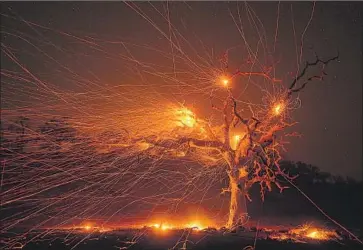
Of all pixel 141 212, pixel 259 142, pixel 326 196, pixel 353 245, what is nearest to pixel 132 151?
pixel 259 142

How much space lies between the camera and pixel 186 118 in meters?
11.1

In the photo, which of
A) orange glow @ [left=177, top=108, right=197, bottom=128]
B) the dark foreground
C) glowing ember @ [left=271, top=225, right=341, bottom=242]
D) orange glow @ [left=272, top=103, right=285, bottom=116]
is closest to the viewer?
the dark foreground

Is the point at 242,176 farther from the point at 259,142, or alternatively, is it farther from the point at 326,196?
the point at 326,196

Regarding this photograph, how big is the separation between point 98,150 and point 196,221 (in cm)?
500

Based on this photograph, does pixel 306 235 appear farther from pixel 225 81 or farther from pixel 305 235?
pixel 225 81

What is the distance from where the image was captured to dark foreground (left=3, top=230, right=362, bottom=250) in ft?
28.7

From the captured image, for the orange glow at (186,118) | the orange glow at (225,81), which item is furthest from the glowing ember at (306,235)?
the orange glow at (225,81)

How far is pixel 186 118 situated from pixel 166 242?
3927 mm

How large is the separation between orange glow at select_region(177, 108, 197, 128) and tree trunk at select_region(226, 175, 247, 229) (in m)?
2.20

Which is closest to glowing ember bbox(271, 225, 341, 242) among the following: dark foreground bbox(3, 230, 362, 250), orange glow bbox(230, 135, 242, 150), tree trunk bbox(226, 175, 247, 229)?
dark foreground bbox(3, 230, 362, 250)

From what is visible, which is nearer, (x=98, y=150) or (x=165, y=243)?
(x=165, y=243)

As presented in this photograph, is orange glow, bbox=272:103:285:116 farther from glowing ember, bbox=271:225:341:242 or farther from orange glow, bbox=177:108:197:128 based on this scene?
glowing ember, bbox=271:225:341:242

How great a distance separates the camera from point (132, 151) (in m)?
11.5

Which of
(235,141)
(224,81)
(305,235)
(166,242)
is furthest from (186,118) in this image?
(305,235)
